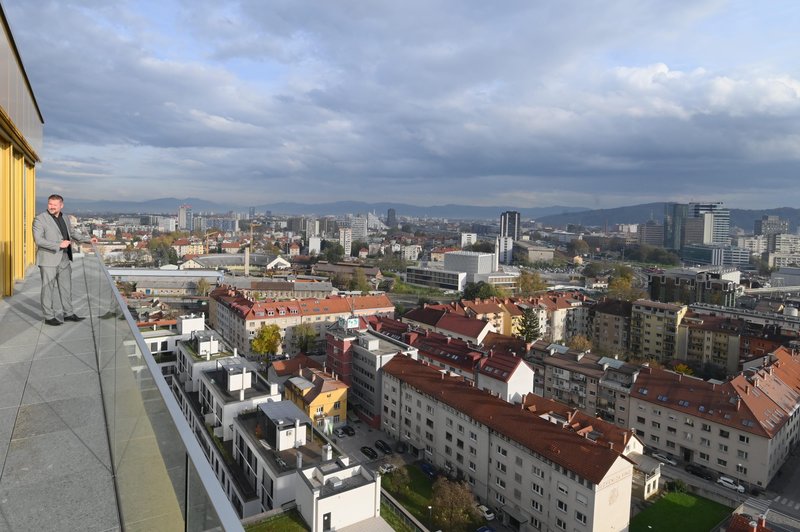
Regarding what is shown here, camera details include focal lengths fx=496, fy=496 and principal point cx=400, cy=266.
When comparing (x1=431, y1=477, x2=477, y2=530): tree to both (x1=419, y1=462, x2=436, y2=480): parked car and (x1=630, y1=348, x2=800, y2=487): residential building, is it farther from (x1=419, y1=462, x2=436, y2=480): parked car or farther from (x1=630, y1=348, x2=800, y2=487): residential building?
(x1=630, y1=348, x2=800, y2=487): residential building

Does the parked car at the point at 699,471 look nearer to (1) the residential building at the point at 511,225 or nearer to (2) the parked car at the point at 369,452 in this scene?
(2) the parked car at the point at 369,452

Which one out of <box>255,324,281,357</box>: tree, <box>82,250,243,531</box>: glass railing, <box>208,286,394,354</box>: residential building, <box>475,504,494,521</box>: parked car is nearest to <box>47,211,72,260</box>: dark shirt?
<box>82,250,243,531</box>: glass railing

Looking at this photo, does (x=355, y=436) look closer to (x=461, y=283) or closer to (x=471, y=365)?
(x=471, y=365)

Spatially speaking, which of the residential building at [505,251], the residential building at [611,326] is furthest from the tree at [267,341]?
the residential building at [505,251]

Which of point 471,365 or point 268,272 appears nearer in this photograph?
point 471,365

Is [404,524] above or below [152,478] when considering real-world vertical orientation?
below

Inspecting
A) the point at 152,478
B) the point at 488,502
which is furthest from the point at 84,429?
the point at 488,502
